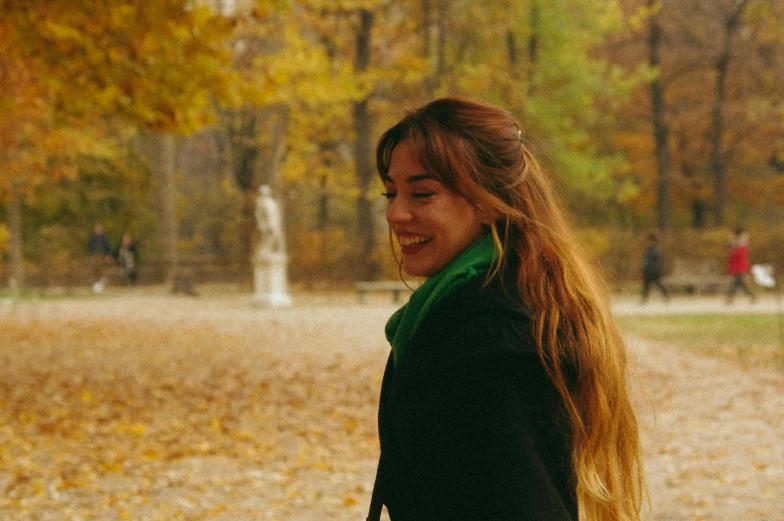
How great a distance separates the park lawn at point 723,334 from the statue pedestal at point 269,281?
7.70 metres

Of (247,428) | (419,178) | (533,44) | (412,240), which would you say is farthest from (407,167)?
(533,44)

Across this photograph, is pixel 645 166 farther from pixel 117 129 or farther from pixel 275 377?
pixel 275 377

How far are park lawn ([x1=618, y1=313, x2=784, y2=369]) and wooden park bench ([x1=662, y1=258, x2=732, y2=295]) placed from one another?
22.4 feet

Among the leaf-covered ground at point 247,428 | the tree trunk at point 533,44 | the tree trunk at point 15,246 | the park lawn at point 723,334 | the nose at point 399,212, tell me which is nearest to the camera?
the nose at point 399,212

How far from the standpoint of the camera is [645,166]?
35.6 metres

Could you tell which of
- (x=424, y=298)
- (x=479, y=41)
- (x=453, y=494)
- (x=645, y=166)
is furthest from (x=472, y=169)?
(x=645, y=166)

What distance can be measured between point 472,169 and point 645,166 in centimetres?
3525

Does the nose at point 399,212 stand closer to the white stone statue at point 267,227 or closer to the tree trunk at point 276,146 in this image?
the white stone statue at point 267,227

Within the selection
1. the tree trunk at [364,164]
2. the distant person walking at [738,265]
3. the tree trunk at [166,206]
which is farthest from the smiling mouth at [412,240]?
the tree trunk at [166,206]

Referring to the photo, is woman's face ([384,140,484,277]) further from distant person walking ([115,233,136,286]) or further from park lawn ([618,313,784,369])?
distant person walking ([115,233,136,286])

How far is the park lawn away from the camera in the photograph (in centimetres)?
→ 1271

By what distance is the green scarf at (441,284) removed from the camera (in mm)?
1702

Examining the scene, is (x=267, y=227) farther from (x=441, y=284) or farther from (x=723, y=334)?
(x=441, y=284)

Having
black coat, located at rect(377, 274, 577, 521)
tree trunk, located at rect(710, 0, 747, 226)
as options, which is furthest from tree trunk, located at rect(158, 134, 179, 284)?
black coat, located at rect(377, 274, 577, 521)
